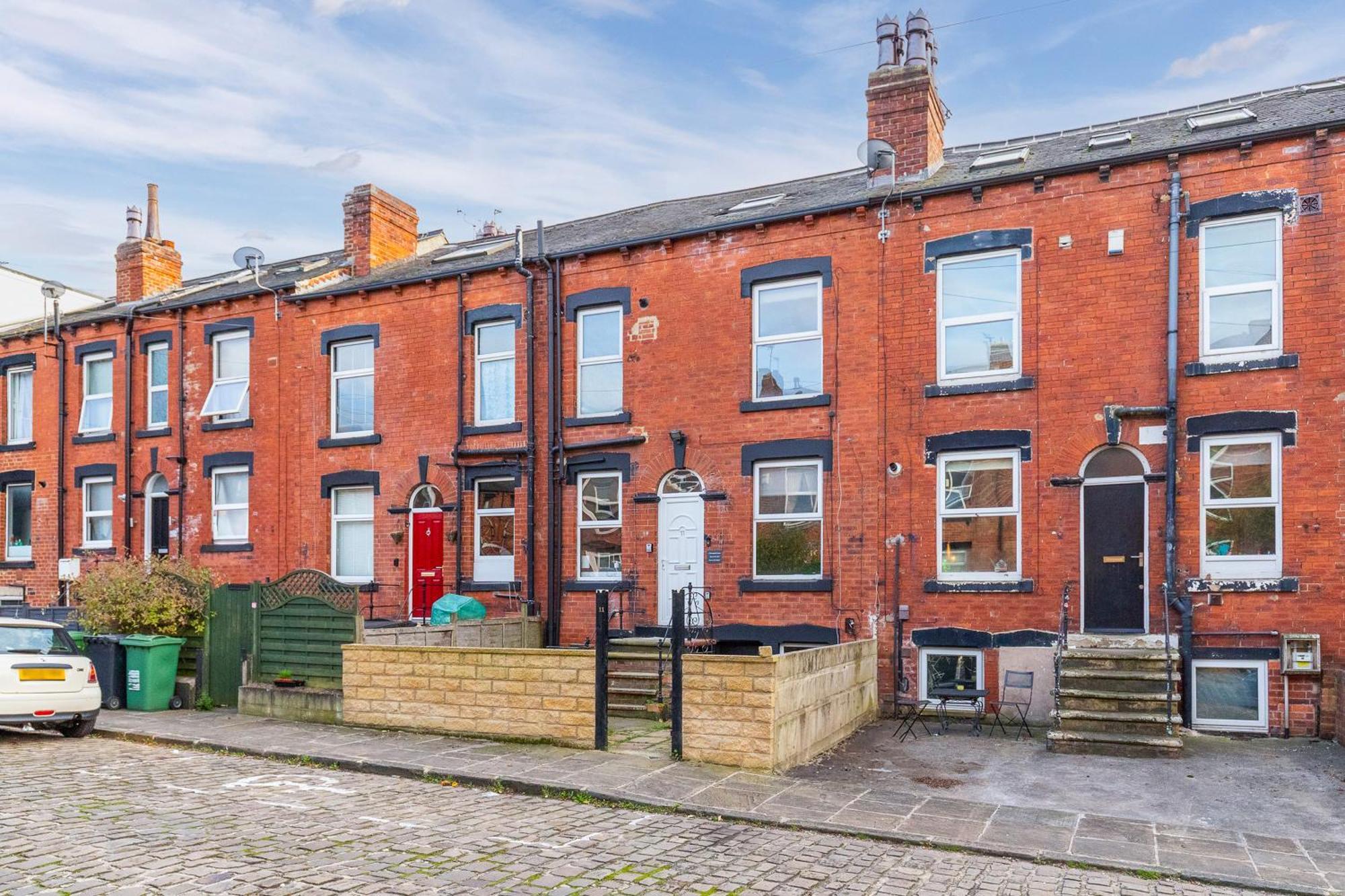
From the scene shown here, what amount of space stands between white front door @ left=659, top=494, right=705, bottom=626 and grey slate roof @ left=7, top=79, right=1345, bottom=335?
161 inches

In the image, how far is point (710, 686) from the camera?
408 inches

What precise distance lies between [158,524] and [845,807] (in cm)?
1784

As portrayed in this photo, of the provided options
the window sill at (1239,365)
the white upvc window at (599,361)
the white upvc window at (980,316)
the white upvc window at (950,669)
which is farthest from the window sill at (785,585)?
the window sill at (1239,365)

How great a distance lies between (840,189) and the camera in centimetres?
1692

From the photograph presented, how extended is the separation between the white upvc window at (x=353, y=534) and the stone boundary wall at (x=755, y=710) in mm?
10095

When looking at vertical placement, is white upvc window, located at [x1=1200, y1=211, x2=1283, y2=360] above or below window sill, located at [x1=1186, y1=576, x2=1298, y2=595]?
above

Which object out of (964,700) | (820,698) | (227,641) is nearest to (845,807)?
(820,698)

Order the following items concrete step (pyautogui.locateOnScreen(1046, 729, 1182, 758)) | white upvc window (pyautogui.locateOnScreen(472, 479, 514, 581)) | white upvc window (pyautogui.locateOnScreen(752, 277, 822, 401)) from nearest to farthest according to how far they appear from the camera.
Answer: concrete step (pyautogui.locateOnScreen(1046, 729, 1182, 758)), white upvc window (pyautogui.locateOnScreen(752, 277, 822, 401)), white upvc window (pyautogui.locateOnScreen(472, 479, 514, 581))

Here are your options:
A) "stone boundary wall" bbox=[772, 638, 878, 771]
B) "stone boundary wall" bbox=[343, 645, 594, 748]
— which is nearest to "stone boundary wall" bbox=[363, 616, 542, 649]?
"stone boundary wall" bbox=[343, 645, 594, 748]

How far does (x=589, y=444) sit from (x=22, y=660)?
26.5 ft

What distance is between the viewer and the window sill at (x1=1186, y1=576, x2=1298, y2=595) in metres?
12.2

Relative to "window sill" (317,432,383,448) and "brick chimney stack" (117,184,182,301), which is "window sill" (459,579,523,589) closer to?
"window sill" (317,432,383,448)

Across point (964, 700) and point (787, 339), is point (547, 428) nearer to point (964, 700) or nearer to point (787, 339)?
point (787, 339)

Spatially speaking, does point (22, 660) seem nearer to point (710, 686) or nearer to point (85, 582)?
point (85, 582)
